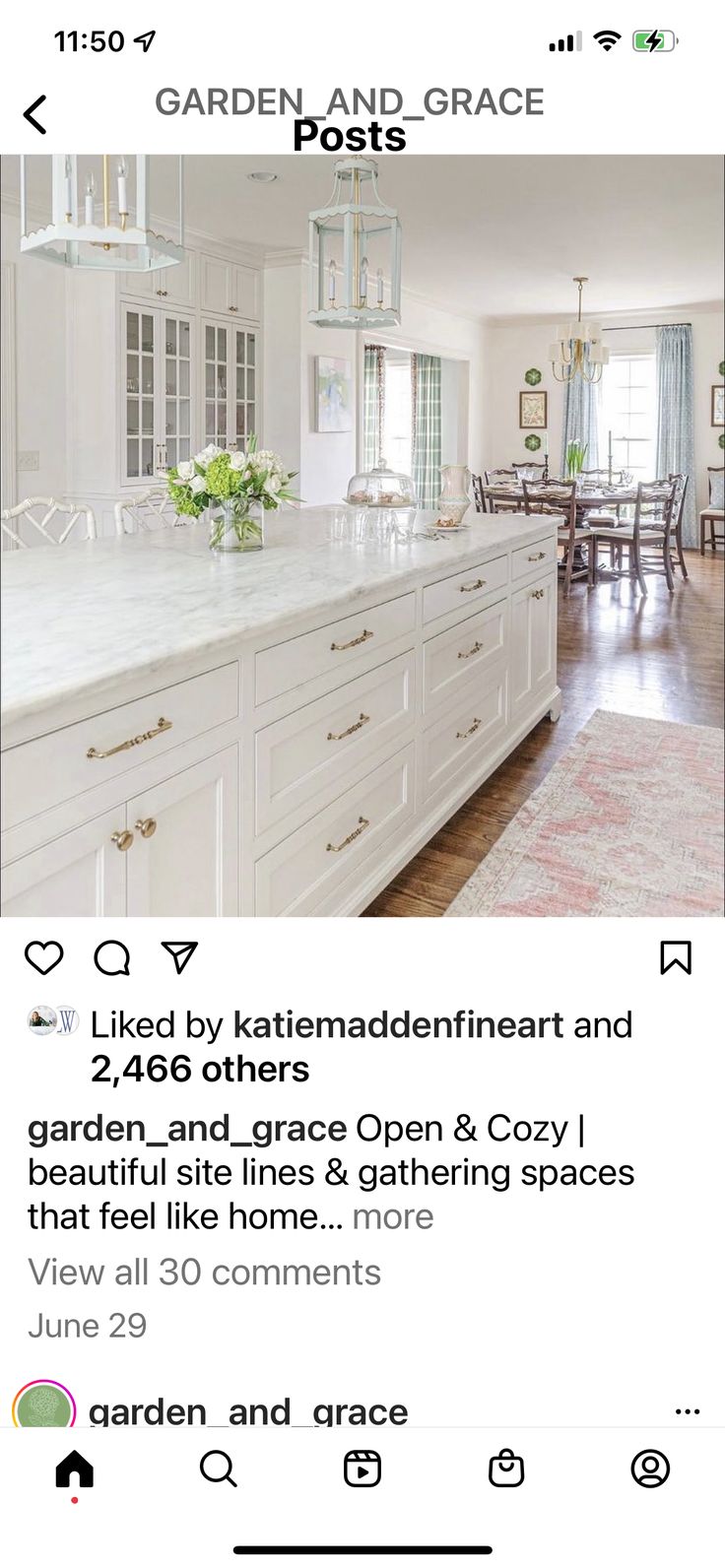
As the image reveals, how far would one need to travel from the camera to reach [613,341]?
30.1ft

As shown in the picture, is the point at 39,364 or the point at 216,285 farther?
the point at 216,285

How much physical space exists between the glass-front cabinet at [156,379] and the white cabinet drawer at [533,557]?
1.31 m

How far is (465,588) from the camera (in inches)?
96.7

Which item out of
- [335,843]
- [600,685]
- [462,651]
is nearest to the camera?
[335,843]

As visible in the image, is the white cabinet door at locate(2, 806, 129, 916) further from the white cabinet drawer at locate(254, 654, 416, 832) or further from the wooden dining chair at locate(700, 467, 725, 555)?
the wooden dining chair at locate(700, 467, 725, 555)

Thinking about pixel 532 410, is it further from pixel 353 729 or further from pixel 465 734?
pixel 353 729

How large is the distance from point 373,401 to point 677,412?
2772 millimetres

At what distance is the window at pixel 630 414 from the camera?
9250mm

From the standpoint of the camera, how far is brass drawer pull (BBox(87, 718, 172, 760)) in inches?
41.6

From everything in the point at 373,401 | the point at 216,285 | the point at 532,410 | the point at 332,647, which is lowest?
the point at 332,647
